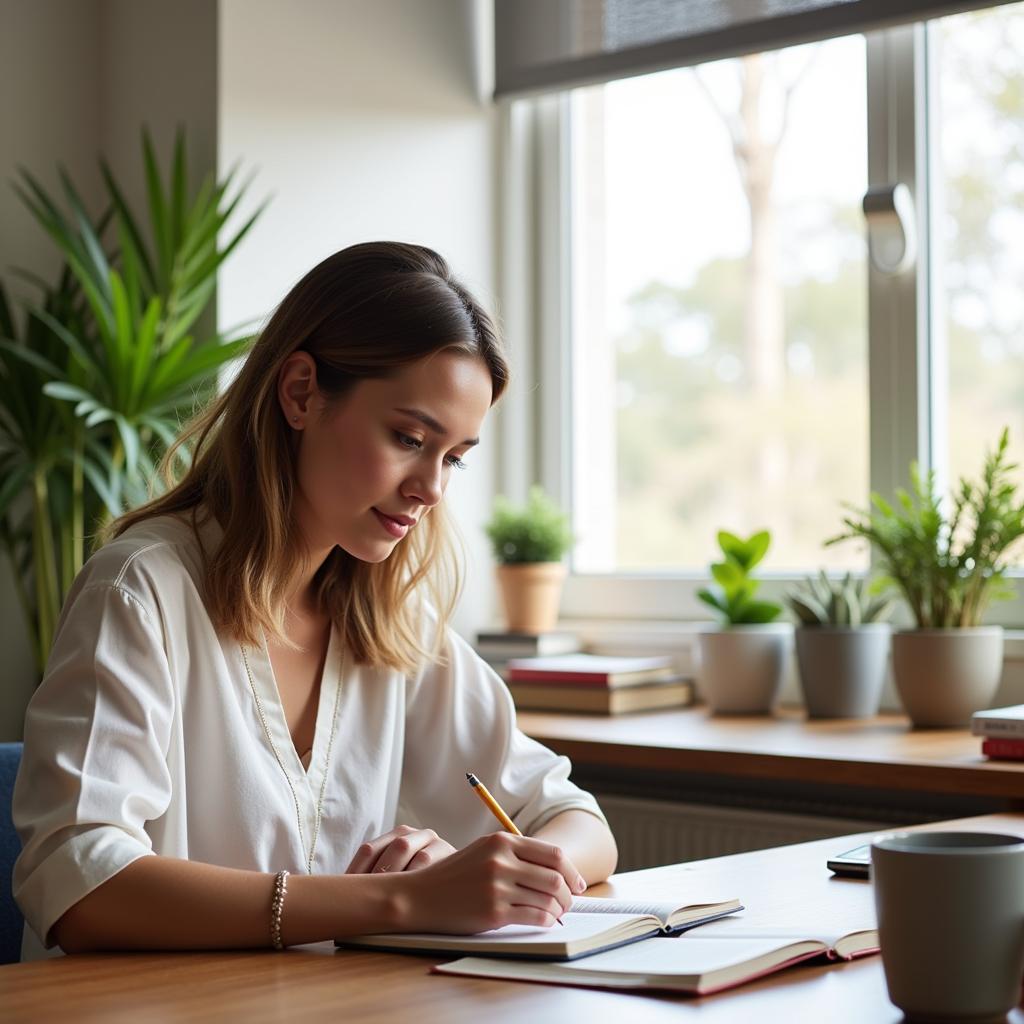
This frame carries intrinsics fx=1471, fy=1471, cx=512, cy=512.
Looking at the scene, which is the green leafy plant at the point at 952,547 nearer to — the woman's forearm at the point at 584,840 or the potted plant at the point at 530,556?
the potted plant at the point at 530,556

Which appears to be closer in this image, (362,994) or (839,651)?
(362,994)

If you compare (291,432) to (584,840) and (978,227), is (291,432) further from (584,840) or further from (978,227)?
(978,227)

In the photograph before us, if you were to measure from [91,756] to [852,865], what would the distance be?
711 mm

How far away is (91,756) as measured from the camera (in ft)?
4.20

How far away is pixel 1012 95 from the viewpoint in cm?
258

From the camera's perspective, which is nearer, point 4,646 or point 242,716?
point 242,716

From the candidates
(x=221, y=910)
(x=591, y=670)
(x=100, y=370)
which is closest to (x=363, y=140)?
(x=100, y=370)

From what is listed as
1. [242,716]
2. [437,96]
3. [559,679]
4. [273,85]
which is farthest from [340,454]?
[437,96]

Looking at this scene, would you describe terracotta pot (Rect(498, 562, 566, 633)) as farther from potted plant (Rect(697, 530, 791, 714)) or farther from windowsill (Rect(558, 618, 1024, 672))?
potted plant (Rect(697, 530, 791, 714))

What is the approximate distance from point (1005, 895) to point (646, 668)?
183cm

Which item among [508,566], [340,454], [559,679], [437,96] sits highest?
[437,96]

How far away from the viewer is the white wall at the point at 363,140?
110 inches

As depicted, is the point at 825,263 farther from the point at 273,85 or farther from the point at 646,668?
the point at 273,85

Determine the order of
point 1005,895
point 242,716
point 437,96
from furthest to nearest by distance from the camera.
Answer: point 437,96 → point 242,716 → point 1005,895
